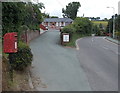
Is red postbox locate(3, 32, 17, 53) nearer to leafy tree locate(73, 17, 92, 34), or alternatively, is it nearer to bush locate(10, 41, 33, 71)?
bush locate(10, 41, 33, 71)

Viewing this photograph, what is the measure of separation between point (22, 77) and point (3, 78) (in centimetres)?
238

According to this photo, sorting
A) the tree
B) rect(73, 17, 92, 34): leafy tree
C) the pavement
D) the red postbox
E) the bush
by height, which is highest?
the tree

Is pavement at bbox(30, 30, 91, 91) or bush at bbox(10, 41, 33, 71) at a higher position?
bush at bbox(10, 41, 33, 71)

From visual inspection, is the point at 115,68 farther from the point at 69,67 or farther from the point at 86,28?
the point at 86,28

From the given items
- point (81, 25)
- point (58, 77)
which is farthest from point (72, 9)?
point (58, 77)

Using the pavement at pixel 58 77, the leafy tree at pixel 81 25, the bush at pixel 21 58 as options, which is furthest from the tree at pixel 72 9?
the bush at pixel 21 58

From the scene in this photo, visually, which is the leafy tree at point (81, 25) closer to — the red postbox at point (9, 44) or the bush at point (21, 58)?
the bush at point (21, 58)

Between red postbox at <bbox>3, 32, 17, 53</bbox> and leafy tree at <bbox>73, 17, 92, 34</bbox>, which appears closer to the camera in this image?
red postbox at <bbox>3, 32, 17, 53</bbox>

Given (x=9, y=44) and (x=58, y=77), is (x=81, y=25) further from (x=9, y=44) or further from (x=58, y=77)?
(x=9, y=44)

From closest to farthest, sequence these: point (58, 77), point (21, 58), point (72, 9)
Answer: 1. point (21, 58)
2. point (58, 77)
3. point (72, 9)

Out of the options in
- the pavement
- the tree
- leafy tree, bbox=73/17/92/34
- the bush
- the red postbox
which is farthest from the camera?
the tree

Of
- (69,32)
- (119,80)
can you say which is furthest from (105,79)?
(69,32)

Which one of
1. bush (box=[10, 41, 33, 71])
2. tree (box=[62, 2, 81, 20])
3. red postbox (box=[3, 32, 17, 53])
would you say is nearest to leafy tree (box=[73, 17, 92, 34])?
tree (box=[62, 2, 81, 20])

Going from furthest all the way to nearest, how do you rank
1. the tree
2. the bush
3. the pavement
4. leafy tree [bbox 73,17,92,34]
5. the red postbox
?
the tree
leafy tree [bbox 73,17,92,34]
the bush
the pavement
the red postbox
